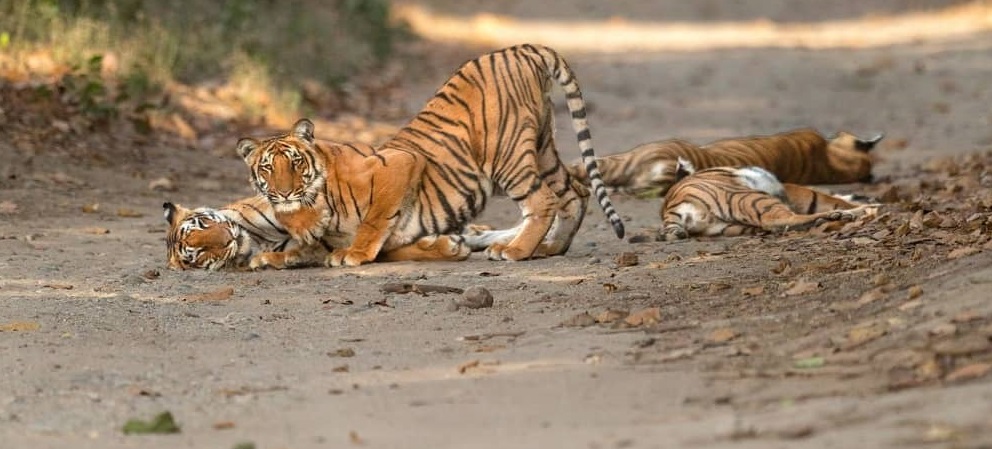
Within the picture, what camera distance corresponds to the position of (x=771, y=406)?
482 centimetres

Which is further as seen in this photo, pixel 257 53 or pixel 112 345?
pixel 257 53

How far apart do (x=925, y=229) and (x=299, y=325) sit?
3021mm

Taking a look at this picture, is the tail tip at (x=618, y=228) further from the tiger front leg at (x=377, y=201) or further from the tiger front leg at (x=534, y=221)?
the tiger front leg at (x=377, y=201)

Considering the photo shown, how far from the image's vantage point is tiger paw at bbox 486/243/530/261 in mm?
8289

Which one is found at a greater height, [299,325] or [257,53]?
[257,53]

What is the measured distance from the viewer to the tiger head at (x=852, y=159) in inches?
441

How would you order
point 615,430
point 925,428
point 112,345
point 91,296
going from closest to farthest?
point 925,428 < point 615,430 < point 112,345 < point 91,296

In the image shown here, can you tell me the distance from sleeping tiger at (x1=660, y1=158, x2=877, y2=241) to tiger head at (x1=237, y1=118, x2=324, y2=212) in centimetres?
202

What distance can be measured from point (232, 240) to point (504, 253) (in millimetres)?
1341

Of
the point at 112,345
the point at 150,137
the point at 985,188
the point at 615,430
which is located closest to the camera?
the point at 615,430

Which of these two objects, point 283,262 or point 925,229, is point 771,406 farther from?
point 283,262

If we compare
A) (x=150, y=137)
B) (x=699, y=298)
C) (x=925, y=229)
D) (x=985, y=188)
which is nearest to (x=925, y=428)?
(x=699, y=298)

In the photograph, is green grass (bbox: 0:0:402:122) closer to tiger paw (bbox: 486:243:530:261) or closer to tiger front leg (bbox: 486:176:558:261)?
tiger paw (bbox: 486:243:530:261)

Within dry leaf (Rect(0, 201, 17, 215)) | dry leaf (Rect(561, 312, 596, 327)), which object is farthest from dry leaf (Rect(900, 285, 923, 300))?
dry leaf (Rect(0, 201, 17, 215))
